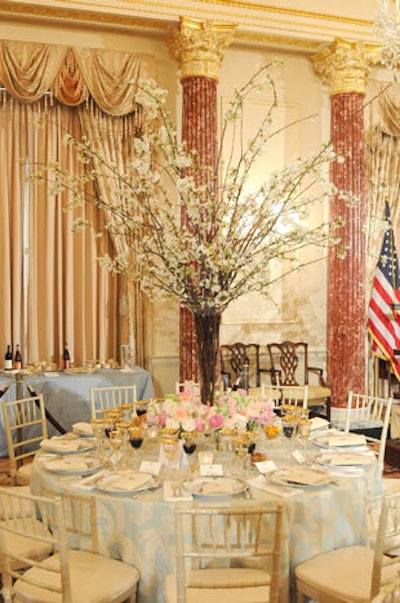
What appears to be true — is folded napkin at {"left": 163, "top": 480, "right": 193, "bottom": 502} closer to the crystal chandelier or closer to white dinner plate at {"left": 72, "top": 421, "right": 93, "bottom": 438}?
white dinner plate at {"left": 72, "top": 421, "right": 93, "bottom": 438}

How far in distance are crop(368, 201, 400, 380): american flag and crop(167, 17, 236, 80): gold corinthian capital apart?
248 cm

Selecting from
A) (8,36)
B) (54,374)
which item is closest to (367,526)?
(54,374)

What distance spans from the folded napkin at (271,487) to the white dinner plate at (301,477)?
0.07 feet

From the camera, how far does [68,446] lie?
366 cm

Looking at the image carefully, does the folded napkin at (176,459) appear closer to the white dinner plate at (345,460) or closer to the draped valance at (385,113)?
the white dinner plate at (345,460)

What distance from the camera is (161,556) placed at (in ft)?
9.37

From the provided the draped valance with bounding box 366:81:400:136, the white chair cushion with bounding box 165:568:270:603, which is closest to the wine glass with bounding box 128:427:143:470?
the white chair cushion with bounding box 165:568:270:603

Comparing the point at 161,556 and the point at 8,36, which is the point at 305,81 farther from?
the point at 161,556

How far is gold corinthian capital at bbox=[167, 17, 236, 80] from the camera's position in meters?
7.01

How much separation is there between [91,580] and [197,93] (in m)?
5.40

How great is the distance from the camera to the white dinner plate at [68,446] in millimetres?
3600

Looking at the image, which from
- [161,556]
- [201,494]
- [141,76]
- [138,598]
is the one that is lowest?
[138,598]

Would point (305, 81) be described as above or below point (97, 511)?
above

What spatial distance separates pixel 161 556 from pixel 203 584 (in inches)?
11.4
